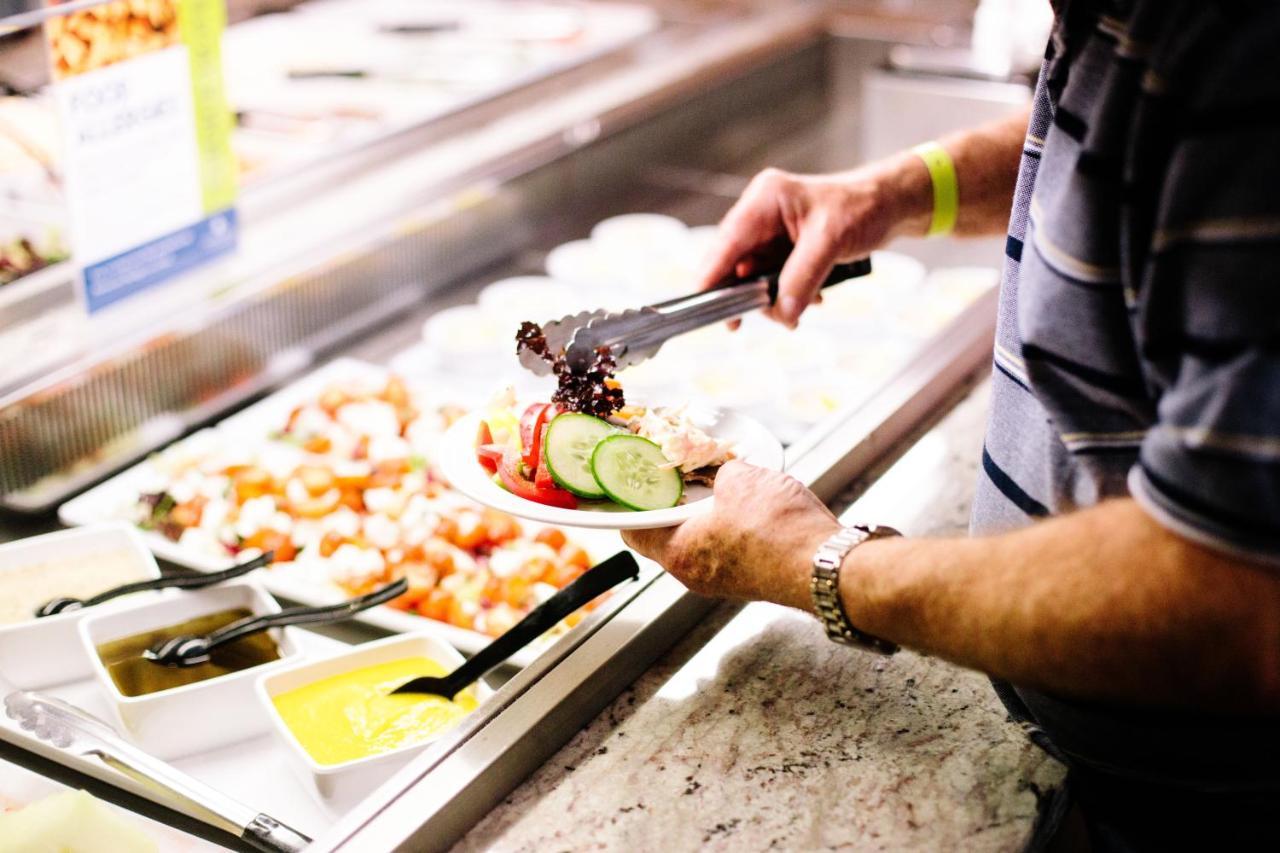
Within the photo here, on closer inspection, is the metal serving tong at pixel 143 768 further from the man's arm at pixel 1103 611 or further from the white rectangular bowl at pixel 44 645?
the man's arm at pixel 1103 611

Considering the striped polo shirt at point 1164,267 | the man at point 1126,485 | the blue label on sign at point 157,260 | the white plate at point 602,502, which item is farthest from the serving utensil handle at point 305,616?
the striped polo shirt at point 1164,267

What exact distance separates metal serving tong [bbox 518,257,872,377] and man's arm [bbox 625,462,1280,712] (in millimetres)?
423

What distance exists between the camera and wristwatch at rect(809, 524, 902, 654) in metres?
1.26

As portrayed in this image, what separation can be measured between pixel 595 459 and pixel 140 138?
40.4 inches

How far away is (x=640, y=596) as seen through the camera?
1639mm

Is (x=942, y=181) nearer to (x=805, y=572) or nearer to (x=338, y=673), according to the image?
(x=805, y=572)

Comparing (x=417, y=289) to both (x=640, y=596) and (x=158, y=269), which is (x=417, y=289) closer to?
(x=158, y=269)

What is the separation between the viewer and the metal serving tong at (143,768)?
4.55ft

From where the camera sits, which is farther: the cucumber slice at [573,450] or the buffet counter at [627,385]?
the cucumber slice at [573,450]

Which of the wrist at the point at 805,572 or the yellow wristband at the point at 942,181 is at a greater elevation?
the yellow wristband at the point at 942,181

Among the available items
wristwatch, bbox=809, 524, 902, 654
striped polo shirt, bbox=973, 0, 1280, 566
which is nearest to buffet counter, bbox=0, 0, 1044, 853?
wristwatch, bbox=809, 524, 902, 654

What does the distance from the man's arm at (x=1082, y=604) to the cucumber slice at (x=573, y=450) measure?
0.29 meters

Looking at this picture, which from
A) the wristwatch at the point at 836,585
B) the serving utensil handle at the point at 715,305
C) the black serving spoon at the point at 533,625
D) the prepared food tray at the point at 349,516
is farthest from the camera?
the prepared food tray at the point at 349,516

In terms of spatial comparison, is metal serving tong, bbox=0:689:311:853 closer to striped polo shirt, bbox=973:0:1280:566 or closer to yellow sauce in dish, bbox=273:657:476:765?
yellow sauce in dish, bbox=273:657:476:765
